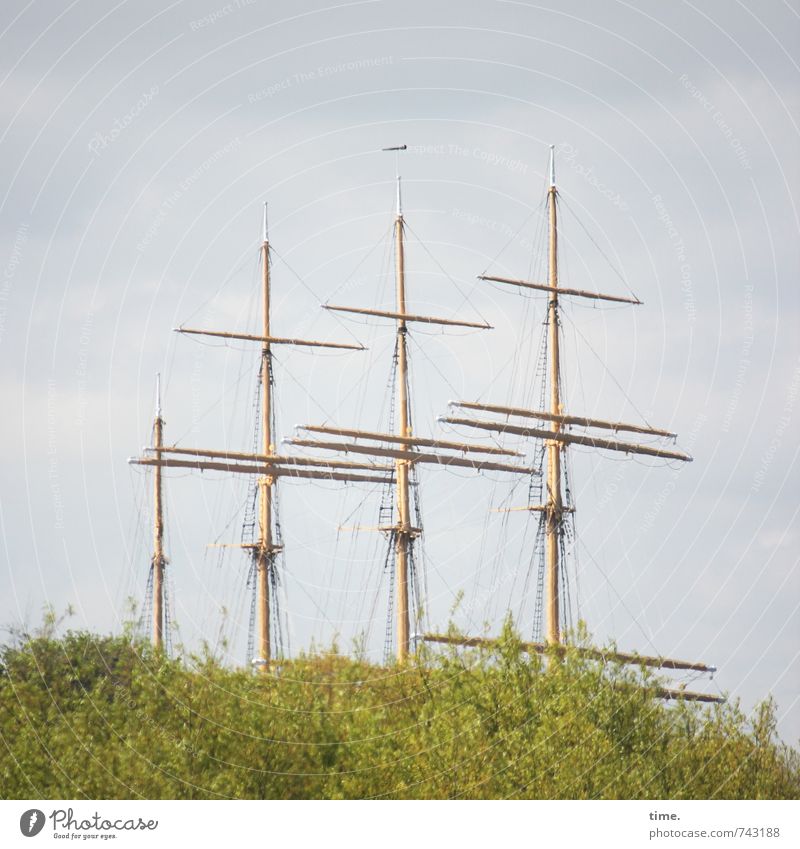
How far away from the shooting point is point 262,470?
273ft

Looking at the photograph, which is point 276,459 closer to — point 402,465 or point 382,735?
point 402,465

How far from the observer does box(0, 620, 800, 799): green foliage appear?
48.2 metres

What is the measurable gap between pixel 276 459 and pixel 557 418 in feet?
46.8

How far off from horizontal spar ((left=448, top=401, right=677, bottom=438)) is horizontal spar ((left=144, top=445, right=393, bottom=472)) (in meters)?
7.86

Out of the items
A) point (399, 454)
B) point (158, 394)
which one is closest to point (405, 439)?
point (399, 454)

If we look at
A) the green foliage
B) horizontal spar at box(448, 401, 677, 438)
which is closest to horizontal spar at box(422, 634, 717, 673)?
the green foliage

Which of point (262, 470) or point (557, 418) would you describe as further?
point (262, 470)

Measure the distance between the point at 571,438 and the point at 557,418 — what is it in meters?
1.18

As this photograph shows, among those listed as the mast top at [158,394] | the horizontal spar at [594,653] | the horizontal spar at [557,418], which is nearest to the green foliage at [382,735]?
the horizontal spar at [594,653]

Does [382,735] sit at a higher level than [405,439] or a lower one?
lower

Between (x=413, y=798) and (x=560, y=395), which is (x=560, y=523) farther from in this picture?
(x=413, y=798)

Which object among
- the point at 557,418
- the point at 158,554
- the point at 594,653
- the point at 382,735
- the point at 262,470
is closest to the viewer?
the point at 382,735

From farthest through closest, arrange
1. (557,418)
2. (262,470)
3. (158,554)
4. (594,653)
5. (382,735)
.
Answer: (158,554) → (262,470) → (557,418) → (594,653) → (382,735)

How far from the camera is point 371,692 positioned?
5744 centimetres
